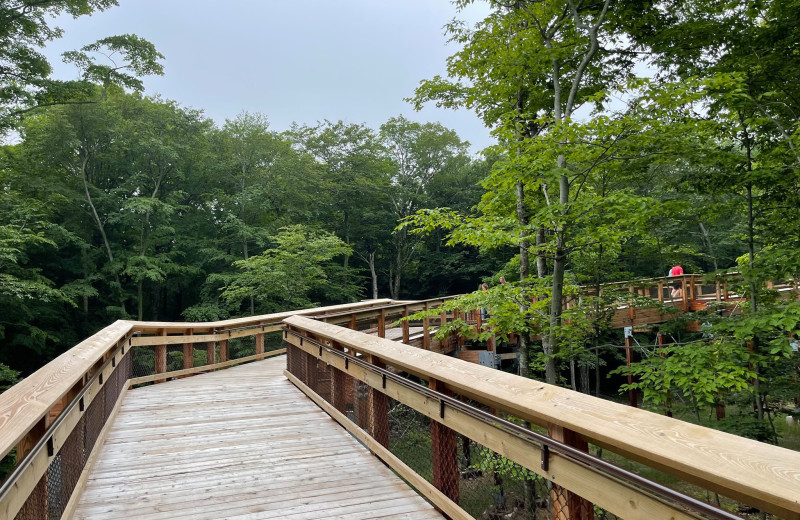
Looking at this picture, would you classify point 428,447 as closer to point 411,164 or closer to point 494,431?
point 494,431

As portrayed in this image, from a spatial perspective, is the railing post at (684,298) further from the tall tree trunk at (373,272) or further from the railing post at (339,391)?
the tall tree trunk at (373,272)

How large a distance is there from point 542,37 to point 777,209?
13.8ft

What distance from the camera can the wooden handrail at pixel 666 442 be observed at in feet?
3.46

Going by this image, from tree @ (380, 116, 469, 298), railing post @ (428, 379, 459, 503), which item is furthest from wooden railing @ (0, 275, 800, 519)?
tree @ (380, 116, 469, 298)

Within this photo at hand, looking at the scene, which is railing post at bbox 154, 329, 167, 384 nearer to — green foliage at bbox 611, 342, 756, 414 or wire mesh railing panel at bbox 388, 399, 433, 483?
wire mesh railing panel at bbox 388, 399, 433, 483

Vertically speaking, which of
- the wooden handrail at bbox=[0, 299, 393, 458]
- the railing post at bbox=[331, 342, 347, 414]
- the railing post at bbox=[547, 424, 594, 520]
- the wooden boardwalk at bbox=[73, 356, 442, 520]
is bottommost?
the wooden boardwalk at bbox=[73, 356, 442, 520]

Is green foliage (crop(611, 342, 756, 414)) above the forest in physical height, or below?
below

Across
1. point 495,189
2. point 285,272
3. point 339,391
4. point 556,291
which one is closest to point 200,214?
point 285,272

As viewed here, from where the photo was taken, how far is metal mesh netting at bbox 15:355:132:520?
208cm

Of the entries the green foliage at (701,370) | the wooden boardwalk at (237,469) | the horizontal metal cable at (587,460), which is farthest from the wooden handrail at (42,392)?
the green foliage at (701,370)

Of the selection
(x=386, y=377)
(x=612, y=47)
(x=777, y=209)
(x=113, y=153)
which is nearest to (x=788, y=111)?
(x=777, y=209)

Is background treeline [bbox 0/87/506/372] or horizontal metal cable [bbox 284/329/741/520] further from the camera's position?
background treeline [bbox 0/87/506/372]

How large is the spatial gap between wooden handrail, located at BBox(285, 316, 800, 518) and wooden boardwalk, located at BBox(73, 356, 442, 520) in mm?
968

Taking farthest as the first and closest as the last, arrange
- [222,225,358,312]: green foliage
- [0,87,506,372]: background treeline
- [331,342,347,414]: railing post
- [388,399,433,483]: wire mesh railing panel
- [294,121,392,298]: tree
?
1. [294,121,392,298]: tree
2. [0,87,506,372]: background treeline
3. [222,225,358,312]: green foliage
4. [331,342,347,414]: railing post
5. [388,399,433,483]: wire mesh railing panel
